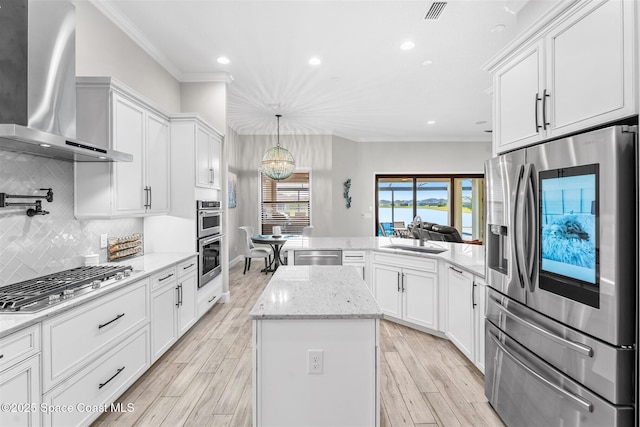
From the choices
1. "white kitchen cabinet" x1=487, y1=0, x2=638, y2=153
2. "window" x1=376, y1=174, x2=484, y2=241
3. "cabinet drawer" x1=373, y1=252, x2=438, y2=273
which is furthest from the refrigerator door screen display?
"window" x1=376, y1=174, x2=484, y2=241

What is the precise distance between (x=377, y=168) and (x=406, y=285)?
5276 mm

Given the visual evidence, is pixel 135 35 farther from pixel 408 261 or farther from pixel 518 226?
pixel 518 226

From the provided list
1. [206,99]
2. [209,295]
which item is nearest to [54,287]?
[209,295]

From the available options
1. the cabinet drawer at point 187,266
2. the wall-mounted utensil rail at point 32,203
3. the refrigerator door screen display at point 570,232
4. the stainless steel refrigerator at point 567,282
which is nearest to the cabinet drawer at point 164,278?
the cabinet drawer at point 187,266

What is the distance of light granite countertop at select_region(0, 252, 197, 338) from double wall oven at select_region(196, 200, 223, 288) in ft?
0.93

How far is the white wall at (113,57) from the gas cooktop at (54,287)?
5.31ft

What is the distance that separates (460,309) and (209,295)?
110 inches

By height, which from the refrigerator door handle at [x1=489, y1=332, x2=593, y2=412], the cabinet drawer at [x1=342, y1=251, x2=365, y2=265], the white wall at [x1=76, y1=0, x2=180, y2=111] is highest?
the white wall at [x1=76, y1=0, x2=180, y2=111]

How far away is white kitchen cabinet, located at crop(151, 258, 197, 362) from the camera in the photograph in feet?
8.50

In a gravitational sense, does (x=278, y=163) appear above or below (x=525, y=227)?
above

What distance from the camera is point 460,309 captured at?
2.77 metres

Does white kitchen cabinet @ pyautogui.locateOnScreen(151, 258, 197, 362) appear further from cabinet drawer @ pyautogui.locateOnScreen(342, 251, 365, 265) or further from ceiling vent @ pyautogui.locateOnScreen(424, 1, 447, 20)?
ceiling vent @ pyautogui.locateOnScreen(424, 1, 447, 20)

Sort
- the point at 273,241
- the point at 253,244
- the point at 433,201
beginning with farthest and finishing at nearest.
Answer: the point at 433,201 → the point at 253,244 → the point at 273,241

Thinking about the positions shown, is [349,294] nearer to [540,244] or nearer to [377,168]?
[540,244]
